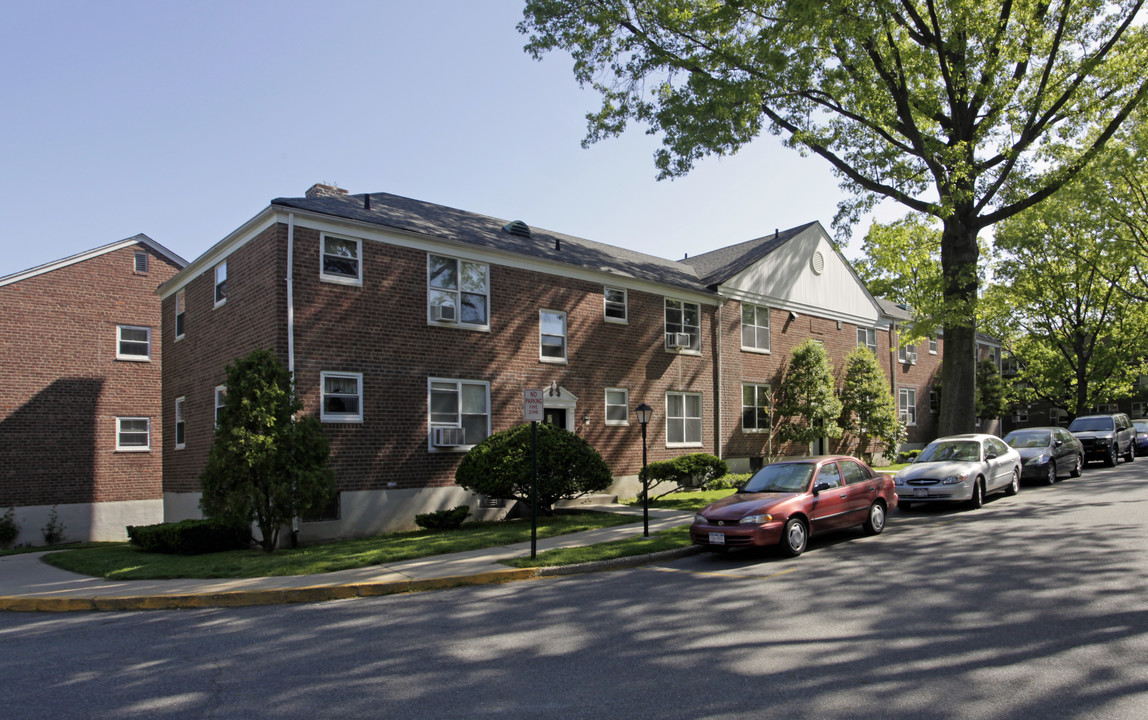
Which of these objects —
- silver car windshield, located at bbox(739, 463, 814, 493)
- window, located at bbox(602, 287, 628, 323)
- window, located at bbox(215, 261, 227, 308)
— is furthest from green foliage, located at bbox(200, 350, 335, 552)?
window, located at bbox(602, 287, 628, 323)

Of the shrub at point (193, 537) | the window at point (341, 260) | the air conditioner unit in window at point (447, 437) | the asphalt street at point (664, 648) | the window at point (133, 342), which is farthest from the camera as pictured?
the window at point (133, 342)

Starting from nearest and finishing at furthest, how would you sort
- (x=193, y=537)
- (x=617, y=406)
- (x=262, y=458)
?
(x=262, y=458) → (x=193, y=537) → (x=617, y=406)

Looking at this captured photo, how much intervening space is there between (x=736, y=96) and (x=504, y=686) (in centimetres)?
1512

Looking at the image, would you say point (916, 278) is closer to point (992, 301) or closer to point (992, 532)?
point (992, 301)

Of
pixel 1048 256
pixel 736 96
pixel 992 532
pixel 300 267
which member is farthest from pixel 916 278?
pixel 300 267

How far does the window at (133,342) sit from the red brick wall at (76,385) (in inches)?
6.1

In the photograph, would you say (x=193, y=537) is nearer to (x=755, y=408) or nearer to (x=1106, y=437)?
(x=755, y=408)

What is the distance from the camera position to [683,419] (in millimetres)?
23062


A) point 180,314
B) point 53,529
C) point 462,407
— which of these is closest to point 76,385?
point 53,529

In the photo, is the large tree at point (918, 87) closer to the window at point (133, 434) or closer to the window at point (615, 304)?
the window at point (615, 304)

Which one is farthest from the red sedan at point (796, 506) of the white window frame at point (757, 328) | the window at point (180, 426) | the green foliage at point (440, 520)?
the window at point (180, 426)

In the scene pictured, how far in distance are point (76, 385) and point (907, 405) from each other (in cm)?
3330

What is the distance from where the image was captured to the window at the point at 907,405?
33375 mm

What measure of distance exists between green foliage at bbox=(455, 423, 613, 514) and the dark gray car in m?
11.3
